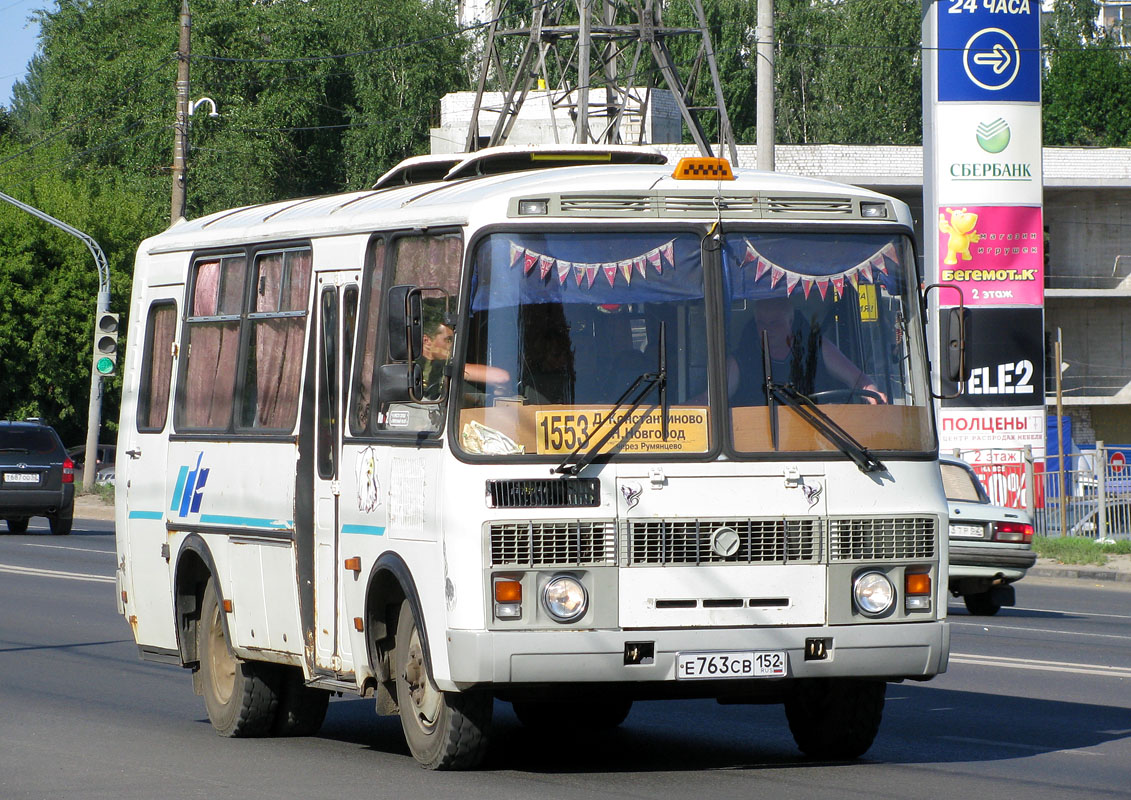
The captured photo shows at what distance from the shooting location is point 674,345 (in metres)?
8.57

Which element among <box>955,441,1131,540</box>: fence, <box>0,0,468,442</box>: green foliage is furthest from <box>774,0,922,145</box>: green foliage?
<box>955,441,1131,540</box>: fence

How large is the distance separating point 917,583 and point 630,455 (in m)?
1.43

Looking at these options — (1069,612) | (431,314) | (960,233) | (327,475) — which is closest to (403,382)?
(431,314)

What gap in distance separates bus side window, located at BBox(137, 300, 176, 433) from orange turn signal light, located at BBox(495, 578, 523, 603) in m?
4.06

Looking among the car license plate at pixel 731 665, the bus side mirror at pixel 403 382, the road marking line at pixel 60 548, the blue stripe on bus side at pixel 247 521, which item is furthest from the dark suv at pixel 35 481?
the car license plate at pixel 731 665

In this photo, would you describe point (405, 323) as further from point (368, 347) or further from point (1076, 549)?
point (1076, 549)

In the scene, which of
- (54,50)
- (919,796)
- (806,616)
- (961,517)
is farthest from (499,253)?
(54,50)

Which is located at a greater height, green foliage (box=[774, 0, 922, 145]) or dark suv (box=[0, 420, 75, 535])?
green foliage (box=[774, 0, 922, 145])

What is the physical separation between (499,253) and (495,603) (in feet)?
4.99

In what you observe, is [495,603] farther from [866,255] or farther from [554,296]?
[866,255]

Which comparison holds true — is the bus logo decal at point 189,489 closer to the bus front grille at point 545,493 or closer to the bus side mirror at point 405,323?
the bus side mirror at point 405,323

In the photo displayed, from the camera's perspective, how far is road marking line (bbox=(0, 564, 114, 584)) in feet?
72.2

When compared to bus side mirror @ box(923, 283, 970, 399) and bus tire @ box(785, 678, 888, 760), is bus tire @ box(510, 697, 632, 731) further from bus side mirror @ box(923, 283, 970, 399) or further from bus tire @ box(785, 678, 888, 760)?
bus side mirror @ box(923, 283, 970, 399)

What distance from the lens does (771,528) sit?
8.51 meters
